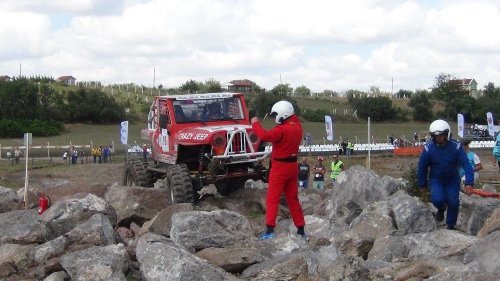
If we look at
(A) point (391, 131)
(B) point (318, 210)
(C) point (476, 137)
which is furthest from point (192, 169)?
(A) point (391, 131)

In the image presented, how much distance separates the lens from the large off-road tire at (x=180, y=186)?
14.6 m

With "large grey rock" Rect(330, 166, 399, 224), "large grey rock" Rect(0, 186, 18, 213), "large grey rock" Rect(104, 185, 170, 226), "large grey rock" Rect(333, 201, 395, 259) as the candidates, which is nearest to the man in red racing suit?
"large grey rock" Rect(333, 201, 395, 259)

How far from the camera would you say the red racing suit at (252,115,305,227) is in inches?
414

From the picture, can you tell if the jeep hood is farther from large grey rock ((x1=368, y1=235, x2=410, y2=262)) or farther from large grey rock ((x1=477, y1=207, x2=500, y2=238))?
large grey rock ((x1=477, y1=207, x2=500, y2=238))

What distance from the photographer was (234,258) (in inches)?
354

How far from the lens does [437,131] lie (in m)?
10.4

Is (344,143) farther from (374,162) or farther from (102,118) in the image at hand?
(102,118)

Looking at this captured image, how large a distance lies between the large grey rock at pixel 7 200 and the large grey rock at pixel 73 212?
3208 millimetres

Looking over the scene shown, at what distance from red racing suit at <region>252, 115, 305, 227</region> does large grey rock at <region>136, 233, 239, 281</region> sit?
2093 millimetres

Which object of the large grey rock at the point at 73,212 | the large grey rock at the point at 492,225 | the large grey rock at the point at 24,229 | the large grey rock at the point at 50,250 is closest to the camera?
the large grey rock at the point at 492,225

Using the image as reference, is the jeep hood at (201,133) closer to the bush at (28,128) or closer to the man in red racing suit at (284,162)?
the man in red racing suit at (284,162)

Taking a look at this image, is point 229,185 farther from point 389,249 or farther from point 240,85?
point 240,85

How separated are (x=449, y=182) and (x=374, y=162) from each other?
32684 millimetres

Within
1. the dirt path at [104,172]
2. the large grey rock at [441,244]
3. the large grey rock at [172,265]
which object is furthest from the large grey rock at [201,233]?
the dirt path at [104,172]
